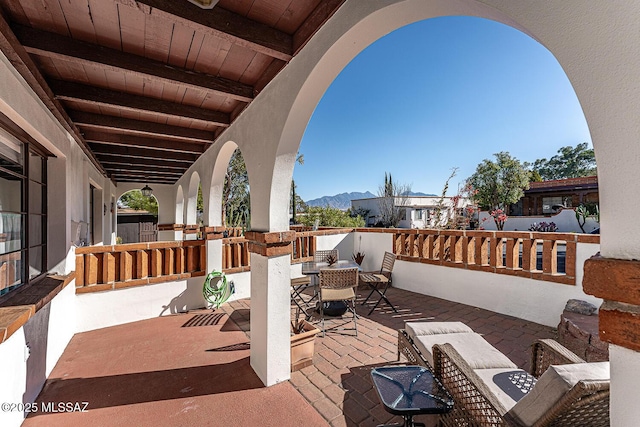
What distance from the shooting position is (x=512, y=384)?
1879 mm

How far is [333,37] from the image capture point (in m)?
1.78

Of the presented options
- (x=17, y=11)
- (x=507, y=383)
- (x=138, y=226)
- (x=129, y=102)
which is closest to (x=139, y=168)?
(x=129, y=102)

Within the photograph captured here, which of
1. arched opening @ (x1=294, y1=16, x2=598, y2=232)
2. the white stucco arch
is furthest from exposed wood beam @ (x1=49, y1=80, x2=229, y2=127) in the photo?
the white stucco arch

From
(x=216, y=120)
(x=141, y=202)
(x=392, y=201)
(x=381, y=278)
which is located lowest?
(x=381, y=278)

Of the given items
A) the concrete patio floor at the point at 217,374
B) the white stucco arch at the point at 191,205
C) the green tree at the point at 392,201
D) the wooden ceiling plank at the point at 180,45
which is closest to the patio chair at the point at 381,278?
the concrete patio floor at the point at 217,374

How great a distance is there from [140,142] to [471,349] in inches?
211

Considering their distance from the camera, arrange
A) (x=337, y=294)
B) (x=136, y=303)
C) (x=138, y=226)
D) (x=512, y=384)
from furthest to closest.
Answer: (x=138, y=226)
(x=136, y=303)
(x=337, y=294)
(x=512, y=384)

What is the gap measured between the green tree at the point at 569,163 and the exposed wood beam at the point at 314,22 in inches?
1610

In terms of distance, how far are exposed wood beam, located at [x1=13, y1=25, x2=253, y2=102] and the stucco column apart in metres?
1.50

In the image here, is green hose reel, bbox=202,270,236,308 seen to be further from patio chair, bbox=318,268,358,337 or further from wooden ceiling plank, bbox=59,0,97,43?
wooden ceiling plank, bbox=59,0,97,43

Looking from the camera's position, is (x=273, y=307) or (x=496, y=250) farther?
(x=496, y=250)

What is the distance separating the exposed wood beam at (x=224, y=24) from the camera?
1.58 metres

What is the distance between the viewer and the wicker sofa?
1.15m

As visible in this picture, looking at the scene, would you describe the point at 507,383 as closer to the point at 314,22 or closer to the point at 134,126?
the point at 314,22
